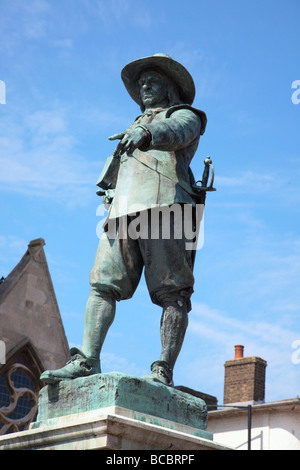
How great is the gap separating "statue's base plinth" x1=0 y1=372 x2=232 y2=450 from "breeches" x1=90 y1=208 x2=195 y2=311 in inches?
30.4

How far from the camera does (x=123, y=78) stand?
7.17 metres

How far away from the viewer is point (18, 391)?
2620 centimetres

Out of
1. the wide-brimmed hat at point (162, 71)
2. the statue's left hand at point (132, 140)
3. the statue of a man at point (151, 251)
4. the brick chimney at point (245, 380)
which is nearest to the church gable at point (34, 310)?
the brick chimney at point (245, 380)

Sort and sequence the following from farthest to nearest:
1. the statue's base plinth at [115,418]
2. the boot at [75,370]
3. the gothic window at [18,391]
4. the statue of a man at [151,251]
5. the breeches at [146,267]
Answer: the gothic window at [18,391] → the breeches at [146,267] → the statue of a man at [151,251] → the boot at [75,370] → the statue's base plinth at [115,418]

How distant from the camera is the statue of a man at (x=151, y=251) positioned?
6.18 metres

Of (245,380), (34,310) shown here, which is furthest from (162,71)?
(245,380)

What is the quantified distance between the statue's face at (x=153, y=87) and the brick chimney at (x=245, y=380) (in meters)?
24.3

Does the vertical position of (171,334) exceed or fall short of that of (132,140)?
it falls short

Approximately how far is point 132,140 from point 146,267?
97 cm

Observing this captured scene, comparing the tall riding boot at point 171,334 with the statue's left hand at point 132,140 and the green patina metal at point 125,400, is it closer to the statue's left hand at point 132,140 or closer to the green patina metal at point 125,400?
the green patina metal at point 125,400

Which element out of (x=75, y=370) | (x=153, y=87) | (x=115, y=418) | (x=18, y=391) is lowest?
(x=115, y=418)

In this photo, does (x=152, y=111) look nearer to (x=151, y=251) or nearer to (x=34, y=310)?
(x=151, y=251)
